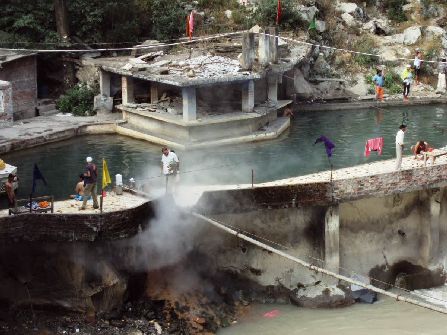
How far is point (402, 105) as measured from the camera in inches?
1475

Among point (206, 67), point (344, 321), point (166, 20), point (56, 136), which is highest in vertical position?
point (166, 20)

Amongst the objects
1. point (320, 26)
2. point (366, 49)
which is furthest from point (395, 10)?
point (320, 26)

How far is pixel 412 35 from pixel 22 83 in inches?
812

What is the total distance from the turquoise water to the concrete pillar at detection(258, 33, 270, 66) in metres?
3.14

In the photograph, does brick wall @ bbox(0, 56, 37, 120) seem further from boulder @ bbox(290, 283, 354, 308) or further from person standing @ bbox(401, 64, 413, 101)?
boulder @ bbox(290, 283, 354, 308)

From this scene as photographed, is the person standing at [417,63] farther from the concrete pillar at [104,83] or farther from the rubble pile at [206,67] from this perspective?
the concrete pillar at [104,83]

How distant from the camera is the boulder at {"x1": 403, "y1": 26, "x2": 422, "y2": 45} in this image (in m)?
42.1

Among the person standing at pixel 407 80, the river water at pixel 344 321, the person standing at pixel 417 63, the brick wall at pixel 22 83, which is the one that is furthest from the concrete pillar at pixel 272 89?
the river water at pixel 344 321

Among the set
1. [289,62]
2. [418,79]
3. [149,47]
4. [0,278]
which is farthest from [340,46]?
[0,278]

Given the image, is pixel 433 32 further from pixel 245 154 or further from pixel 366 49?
pixel 245 154

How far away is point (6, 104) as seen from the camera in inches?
1231

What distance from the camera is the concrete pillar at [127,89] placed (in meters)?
33.6

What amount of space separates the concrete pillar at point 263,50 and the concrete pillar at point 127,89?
5.57m

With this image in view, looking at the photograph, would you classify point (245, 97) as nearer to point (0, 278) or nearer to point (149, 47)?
point (149, 47)
